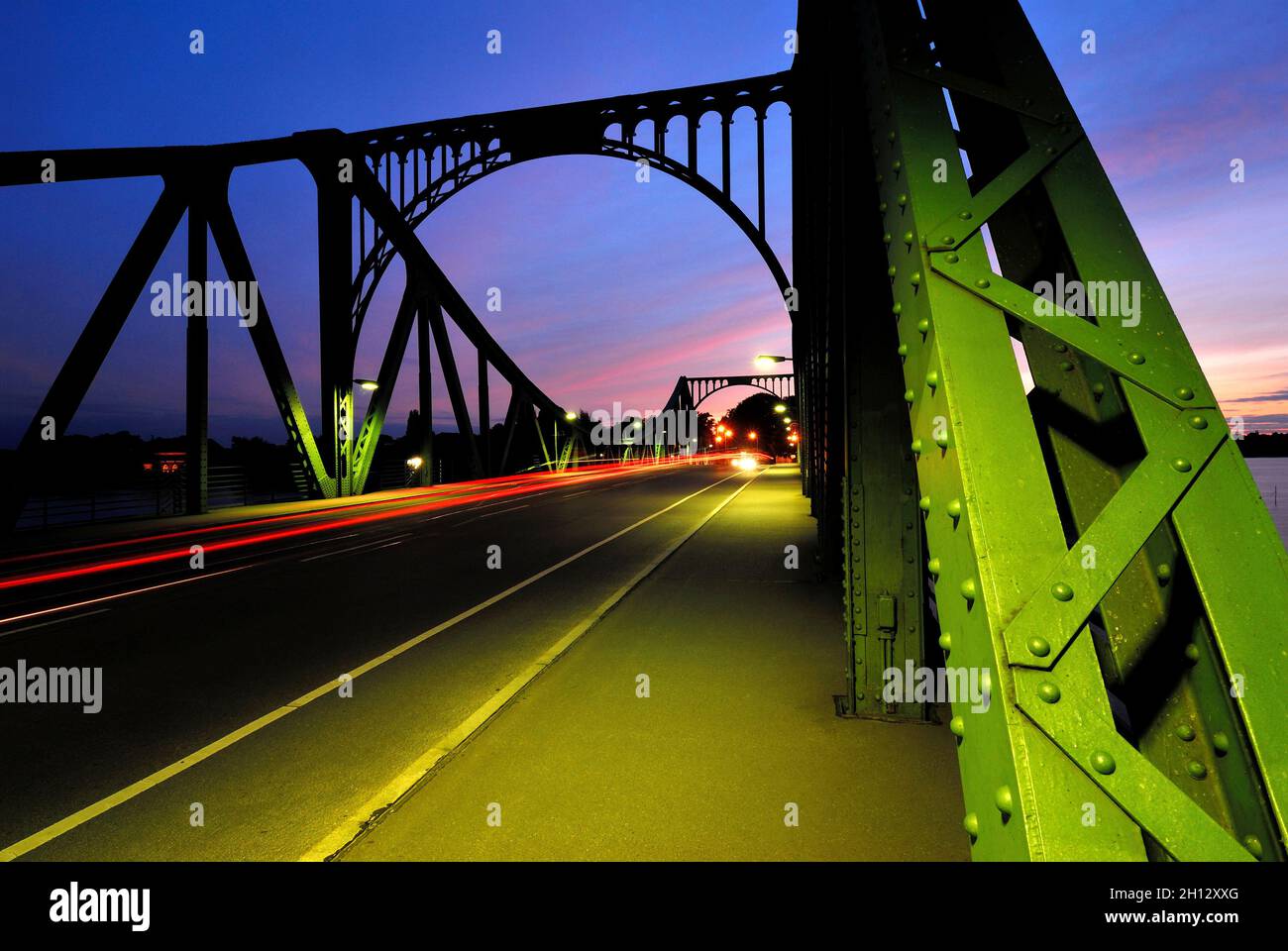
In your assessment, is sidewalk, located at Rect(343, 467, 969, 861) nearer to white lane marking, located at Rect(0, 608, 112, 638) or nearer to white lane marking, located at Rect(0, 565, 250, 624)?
white lane marking, located at Rect(0, 608, 112, 638)

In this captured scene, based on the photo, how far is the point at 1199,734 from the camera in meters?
1.21

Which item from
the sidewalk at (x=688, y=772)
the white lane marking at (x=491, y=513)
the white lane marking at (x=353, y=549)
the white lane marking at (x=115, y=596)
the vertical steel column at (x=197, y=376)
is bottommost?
the sidewalk at (x=688, y=772)

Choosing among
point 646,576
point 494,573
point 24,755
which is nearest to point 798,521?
point 646,576

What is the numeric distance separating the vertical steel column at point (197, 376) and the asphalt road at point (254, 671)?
638cm

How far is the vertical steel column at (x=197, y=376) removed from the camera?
1820 centimetres

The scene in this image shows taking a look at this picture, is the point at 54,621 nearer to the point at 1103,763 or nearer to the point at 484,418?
the point at 1103,763

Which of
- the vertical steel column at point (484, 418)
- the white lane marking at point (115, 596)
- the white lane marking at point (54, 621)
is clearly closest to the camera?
the white lane marking at point (54, 621)

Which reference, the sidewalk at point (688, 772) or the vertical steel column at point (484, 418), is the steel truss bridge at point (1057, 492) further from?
the vertical steel column at point (484, 418)

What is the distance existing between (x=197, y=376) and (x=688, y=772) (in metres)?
20.0

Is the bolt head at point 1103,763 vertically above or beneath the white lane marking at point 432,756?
above

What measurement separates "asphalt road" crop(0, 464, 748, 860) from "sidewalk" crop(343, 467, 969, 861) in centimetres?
43

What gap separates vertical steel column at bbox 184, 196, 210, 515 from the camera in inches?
717

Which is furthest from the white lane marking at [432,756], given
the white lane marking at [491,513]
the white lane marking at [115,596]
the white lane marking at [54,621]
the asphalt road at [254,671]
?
the white lane marking at [491,513]

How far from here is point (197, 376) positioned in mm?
18297
